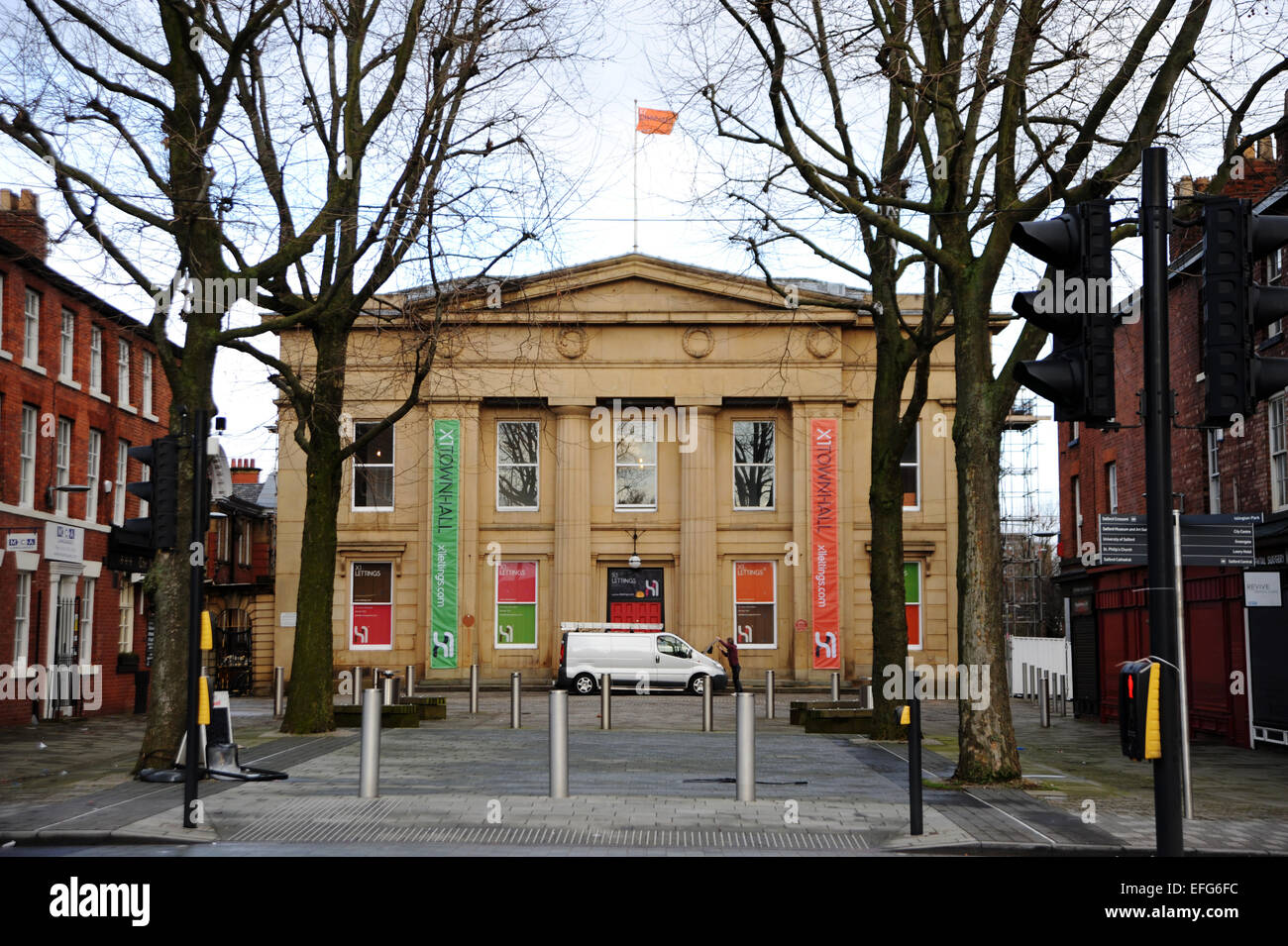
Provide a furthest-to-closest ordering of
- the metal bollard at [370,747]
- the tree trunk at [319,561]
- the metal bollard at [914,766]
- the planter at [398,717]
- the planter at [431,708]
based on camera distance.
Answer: the planter at [431,708] < the planter at [398,717] < the tree trunk at [319,561] < the metal bollard at [370,747] < the metal bollard at [914,766]

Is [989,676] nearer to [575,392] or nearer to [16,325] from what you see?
[16,325]

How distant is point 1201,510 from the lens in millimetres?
25750

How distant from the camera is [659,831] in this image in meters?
11.3

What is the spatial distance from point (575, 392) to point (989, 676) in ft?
91.0

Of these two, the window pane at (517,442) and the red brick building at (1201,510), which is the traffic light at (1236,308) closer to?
the red brick building at (1201,510)

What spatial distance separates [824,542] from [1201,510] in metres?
16.1

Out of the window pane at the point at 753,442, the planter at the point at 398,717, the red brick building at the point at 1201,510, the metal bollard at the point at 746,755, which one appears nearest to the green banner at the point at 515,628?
the window pane at the point at 753,442

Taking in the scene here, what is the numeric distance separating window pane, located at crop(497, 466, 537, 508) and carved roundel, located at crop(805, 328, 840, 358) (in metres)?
9.04

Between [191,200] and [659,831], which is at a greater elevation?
[191,200]

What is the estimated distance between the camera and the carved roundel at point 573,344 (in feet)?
135

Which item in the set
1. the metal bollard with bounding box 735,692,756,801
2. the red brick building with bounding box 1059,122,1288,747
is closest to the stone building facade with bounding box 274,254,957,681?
the red brick building with bounding box 1059,122,1288,747

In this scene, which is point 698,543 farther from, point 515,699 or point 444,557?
point 515,699

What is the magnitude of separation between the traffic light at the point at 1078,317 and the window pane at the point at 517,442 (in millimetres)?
34713

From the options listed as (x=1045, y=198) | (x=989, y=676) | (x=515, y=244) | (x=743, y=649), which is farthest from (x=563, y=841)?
(x=743, y=649)
